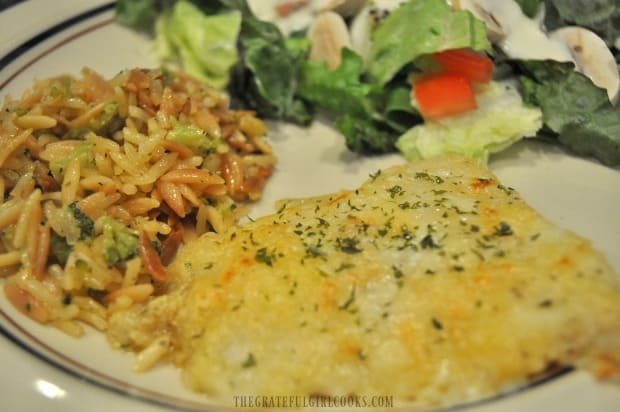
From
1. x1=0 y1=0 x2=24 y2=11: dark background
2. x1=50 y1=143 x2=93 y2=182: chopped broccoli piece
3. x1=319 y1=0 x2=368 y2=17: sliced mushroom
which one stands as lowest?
x1=319 y1=0 x2=368 y2=17: sliced mushroom

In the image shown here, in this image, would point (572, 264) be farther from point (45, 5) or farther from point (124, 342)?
point (45, 5)

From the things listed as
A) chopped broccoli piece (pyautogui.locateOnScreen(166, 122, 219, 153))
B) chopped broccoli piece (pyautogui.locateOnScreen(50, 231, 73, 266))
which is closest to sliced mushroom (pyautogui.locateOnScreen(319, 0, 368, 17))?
chopped broccoli piece (pyautogui.locateOnScreen(166, 122, 219, 153))

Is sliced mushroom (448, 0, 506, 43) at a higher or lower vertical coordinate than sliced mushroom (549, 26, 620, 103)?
higher

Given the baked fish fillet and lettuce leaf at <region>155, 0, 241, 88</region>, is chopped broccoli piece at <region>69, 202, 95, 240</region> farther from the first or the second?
lettuce leaf at <region>155, 0, 241, 88</region>

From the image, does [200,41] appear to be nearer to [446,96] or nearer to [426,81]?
[426,81]

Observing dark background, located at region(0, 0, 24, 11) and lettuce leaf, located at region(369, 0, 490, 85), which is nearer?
lettuce leaf, located at region(369, 0, 490, 85)

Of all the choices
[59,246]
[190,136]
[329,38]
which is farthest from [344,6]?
[59,246]

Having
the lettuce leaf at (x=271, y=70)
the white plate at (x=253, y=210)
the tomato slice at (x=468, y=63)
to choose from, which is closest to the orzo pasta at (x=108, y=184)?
the white plate at (x=253, y=210)
